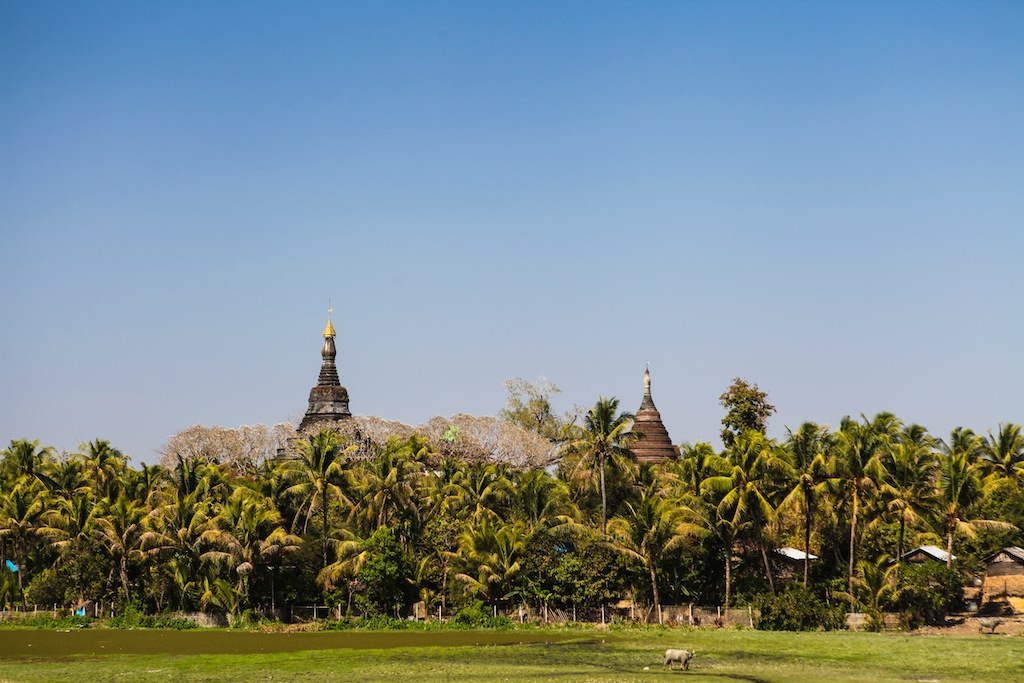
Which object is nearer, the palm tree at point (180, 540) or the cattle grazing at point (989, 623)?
the cattle grazing at point (989, 623)

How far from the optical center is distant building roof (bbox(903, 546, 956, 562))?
226ft

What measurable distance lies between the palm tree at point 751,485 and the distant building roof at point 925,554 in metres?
8.73

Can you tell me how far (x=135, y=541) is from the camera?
7219cm

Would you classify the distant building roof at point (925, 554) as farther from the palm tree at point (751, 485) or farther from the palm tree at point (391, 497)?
the palm tree at point (391, 497)

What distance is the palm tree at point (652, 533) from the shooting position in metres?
64.9

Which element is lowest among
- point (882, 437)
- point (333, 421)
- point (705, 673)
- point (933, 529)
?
point (705, 673)

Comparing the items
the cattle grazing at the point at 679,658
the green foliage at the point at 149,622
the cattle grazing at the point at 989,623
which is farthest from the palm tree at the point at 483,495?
the cattle grazing at the point at 679,658

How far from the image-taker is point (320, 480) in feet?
235

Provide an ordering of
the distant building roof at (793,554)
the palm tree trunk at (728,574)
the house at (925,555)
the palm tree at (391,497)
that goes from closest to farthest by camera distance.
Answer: the palm tree trunk at (728,574), the house at (925,555), the distant building roof at (793,554), the palm tree at (391,497)

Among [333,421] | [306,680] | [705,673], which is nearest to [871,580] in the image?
[705,673]

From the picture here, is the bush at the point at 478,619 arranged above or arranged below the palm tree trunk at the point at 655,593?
below

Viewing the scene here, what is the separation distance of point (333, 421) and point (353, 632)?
51097 millimetres

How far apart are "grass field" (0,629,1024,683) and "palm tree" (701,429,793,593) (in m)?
7.80

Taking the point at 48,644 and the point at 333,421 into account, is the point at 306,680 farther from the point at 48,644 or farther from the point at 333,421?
the point at 333,421
